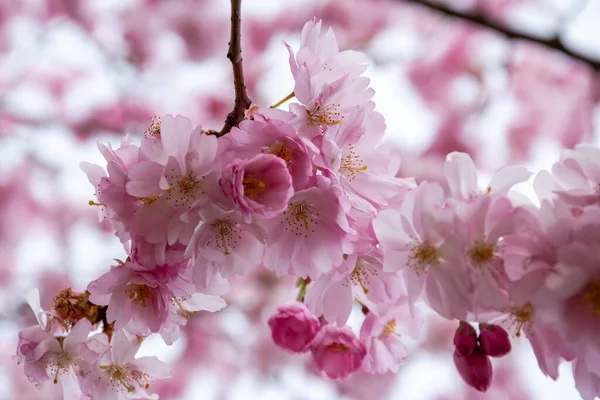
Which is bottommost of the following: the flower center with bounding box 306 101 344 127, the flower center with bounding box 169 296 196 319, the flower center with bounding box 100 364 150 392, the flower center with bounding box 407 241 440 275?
the flower center with bounding box 100 364 150 392

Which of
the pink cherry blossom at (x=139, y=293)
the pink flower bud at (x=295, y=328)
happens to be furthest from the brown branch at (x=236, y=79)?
the pink flower bud at (x=295, y=328)

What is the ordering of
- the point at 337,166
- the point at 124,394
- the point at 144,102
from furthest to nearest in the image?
the point at 144,102 < the point at 124,394 < the point at 337,166

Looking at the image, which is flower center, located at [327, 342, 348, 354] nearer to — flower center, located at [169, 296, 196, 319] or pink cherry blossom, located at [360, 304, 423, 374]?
pink cherry blossom, located at [360, 304, 423, 374]

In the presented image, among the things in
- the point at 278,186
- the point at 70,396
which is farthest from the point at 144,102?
the point at 278,186

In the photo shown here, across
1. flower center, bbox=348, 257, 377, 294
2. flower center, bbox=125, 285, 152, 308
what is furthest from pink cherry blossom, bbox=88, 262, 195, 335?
flower center, bbox=348, 257, 377, 294

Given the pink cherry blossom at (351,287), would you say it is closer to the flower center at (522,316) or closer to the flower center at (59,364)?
the flower center at (522,316)

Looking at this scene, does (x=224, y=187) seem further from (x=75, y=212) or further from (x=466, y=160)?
(x=75, y=212)

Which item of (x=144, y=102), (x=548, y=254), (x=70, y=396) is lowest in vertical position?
(x=144, y=102)
